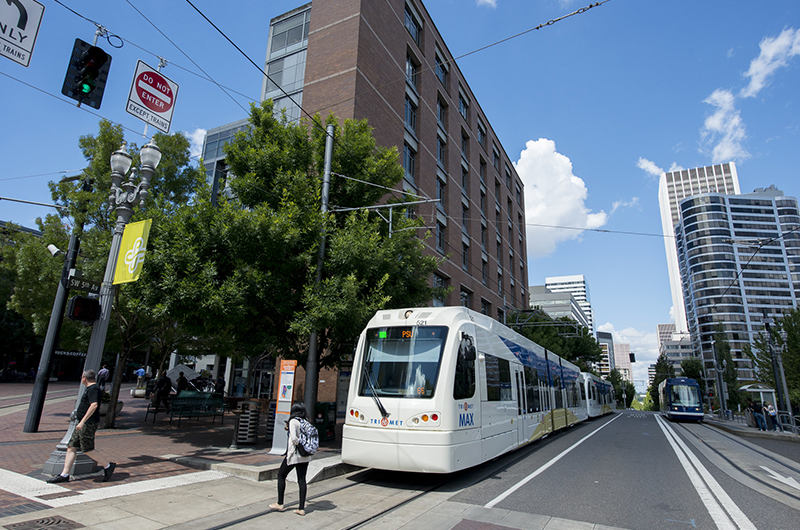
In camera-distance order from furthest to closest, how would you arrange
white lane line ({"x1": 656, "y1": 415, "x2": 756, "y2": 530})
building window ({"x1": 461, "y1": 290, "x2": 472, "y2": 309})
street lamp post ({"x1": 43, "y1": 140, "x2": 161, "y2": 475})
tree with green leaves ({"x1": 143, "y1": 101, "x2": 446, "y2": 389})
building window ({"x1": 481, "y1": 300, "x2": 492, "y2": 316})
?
building window ({"x1": 481, "y1": 300, "x2": 492, "y2": 316}) → building window ({"x1": 461, "y1": 290, "x2": 472, "y2": 309}) → tree with green leaves ({"x1": 143, "y1": 101, "x2": 446, "y2": 389}) → street lamp post ({"x1": 43, "y1": 140, "x2": 161, "y2": 475}) → white lane line ({"x1": 656, "y1": 415, "x2": 756, "y2": 530})

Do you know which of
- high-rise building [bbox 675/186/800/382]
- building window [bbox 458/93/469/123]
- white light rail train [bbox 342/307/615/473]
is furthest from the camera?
high-rise building [bbox 675/186/800/382]

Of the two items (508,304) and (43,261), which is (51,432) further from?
(508,304)

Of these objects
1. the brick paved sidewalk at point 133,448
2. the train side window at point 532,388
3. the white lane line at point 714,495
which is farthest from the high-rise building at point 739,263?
the brick paved sidewalk at point 133,448

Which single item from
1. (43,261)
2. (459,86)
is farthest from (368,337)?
(459,86)

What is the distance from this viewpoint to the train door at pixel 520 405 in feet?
36.3

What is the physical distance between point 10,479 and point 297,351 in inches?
250

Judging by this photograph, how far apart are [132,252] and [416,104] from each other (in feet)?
78.1

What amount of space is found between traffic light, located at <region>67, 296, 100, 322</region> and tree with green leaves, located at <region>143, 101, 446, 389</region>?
77.4 inches

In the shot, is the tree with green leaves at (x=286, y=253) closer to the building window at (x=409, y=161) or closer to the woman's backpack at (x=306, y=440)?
the woman's backpack at (x=306, y=440)

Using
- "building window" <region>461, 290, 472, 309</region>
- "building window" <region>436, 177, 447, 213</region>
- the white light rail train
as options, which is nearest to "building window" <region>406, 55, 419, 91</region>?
"building window" <region>436, 177, 447, 213</region>

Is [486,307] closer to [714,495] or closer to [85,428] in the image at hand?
[714,495]

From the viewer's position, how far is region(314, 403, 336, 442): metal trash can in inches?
473

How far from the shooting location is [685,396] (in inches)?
1169

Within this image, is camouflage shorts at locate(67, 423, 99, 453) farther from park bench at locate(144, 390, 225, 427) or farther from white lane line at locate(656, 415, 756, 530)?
white lane line at locate(656, 415, 756, 530)
